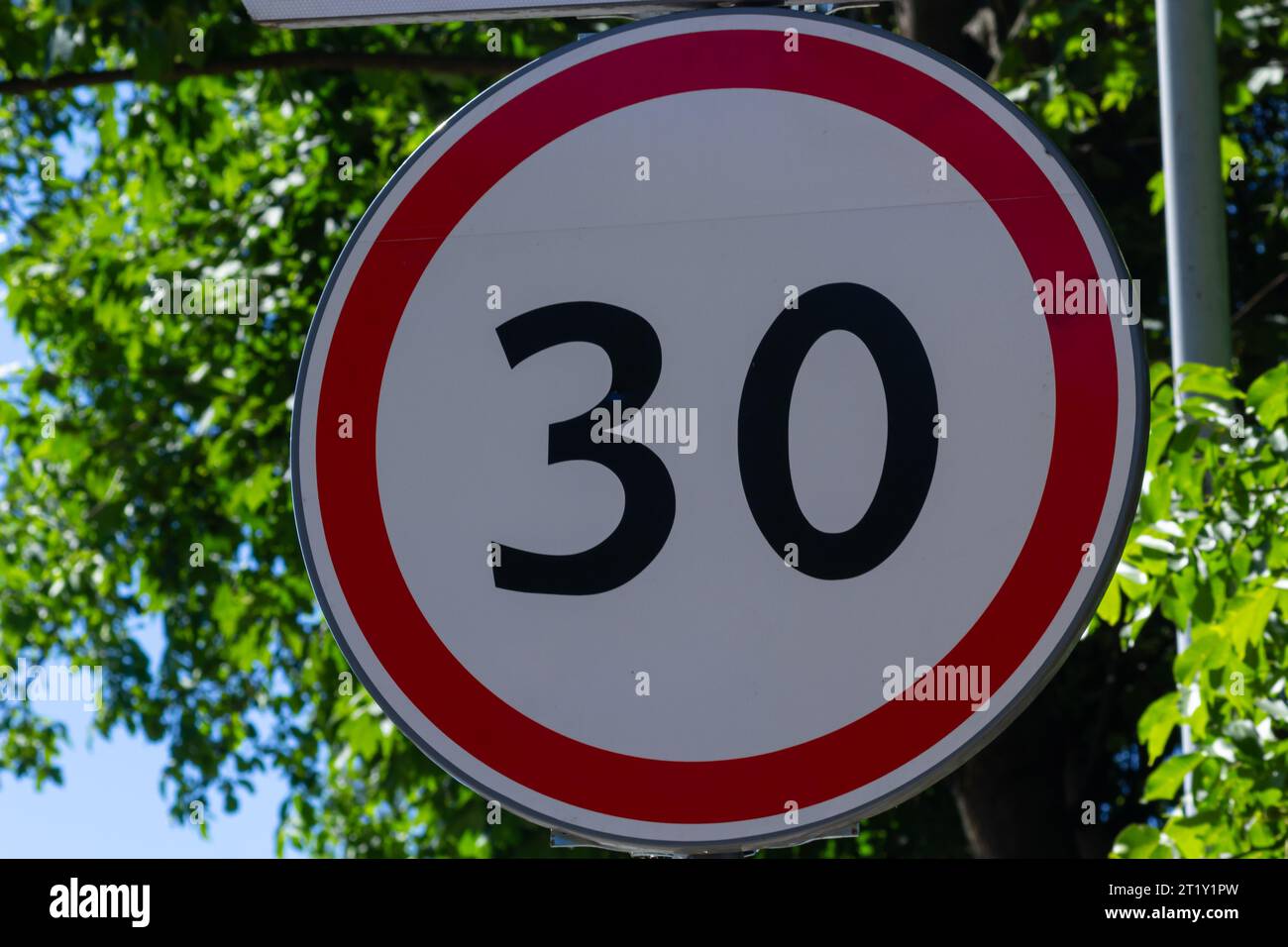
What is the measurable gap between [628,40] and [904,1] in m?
4.10

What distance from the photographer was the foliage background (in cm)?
548

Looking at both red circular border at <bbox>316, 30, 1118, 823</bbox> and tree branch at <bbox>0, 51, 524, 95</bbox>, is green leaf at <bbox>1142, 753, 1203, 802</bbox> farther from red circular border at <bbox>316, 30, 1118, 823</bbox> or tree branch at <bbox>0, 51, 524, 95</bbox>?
tree branch at <bbox>0, 51, 524, 95</bbox>

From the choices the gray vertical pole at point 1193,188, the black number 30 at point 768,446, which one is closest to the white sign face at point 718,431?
the black number 30 at point 768,446

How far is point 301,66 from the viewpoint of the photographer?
5.74 m

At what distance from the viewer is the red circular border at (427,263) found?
111cm

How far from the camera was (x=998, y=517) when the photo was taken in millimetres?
1121

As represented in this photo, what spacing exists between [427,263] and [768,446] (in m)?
0.35

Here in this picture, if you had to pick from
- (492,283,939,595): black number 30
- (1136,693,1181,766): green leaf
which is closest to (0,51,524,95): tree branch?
Result: (1136,693,1181,766): green leaf

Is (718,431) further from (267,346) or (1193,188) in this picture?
(267,346)

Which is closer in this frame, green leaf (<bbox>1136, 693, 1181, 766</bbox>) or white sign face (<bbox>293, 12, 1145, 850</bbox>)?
white sign face (<bbox>293, 12, 1145, 850</bbox>)

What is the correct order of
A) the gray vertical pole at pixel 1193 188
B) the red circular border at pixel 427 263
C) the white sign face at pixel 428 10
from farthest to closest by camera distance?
the gray vertical pole at pixel 1193 188 < the white sign face at pixel 428 10 < the red circular border at pixel 427 263

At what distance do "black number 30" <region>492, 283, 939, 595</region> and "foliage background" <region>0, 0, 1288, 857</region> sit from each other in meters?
3.12

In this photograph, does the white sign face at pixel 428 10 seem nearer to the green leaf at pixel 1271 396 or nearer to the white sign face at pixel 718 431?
the white sign face at pixel 718 431
